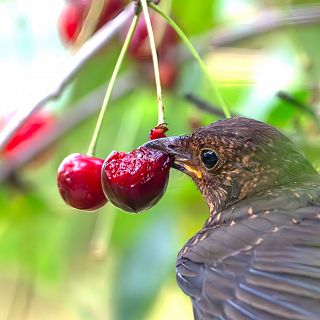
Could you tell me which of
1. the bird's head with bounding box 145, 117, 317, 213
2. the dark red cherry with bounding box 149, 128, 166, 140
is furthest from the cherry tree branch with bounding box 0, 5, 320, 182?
the dark red cherry with bounding box 149, 128, 166, 140

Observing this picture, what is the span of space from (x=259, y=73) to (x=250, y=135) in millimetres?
1064

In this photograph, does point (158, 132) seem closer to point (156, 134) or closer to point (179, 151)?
point (156, 134)

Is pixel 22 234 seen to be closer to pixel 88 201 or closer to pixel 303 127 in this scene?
pixel 303 127

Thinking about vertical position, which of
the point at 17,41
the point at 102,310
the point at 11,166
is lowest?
the point at 102,310

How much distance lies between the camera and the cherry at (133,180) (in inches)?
119

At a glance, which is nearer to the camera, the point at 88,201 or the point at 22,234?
the point at 88,201

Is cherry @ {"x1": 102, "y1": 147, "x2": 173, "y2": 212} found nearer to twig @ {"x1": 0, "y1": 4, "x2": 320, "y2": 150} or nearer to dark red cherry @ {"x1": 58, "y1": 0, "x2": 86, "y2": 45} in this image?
twig @ {"x1": 0, "y1": 4, "x2": 320, "y2": 150}

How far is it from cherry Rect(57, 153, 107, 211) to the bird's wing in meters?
0.38

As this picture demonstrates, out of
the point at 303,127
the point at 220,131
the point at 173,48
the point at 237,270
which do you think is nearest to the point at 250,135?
the point at 220,131

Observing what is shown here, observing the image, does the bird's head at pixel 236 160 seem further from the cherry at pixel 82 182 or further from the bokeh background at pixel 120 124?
the bokeh background at pixel 120 124

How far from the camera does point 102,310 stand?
4277 mm

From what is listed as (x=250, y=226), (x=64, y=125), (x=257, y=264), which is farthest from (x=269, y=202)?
(x=64, y=125)

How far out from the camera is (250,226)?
130 inches

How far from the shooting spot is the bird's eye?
3.36 meters
